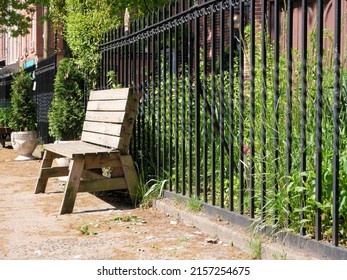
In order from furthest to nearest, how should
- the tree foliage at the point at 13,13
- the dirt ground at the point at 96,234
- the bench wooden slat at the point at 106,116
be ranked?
1. the tree foliage at the point at 13,13
2. the bench wooden slat at the point at 106,116
3. the dirt ground at the point at 96,234

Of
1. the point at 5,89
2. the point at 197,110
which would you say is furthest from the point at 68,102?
the point at 5,89

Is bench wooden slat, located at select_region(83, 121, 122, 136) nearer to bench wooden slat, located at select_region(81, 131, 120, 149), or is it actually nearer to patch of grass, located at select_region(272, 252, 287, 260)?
bench wooden slat, located at select_region(81, 131, 120, 149)

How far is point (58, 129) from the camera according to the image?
9391mm

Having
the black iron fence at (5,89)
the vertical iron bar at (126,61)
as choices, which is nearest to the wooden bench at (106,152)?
the vertical iron bar at (126,61)

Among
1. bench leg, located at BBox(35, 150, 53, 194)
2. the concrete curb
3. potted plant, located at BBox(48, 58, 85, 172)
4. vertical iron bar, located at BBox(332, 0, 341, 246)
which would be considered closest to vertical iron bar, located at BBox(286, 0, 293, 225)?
the concrete curb

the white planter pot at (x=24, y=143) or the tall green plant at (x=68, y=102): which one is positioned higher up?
the tall green plant at (x=68, y=102)

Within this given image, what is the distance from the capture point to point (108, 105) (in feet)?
21.4

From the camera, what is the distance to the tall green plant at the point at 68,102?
9.30 meters

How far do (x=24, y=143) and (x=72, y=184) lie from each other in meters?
6.24

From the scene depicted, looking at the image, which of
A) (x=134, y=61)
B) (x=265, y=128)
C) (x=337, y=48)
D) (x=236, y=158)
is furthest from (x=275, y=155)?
Result: (x=134, y=61)

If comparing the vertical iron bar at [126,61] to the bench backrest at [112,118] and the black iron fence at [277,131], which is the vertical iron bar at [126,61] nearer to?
the bench backrest at [112,118]

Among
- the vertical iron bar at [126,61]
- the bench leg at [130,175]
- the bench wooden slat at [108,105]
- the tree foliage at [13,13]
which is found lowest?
the bench leg at [130,175]

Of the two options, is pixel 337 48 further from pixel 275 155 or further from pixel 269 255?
pixel 269 255

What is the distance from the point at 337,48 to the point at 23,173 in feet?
22.6
